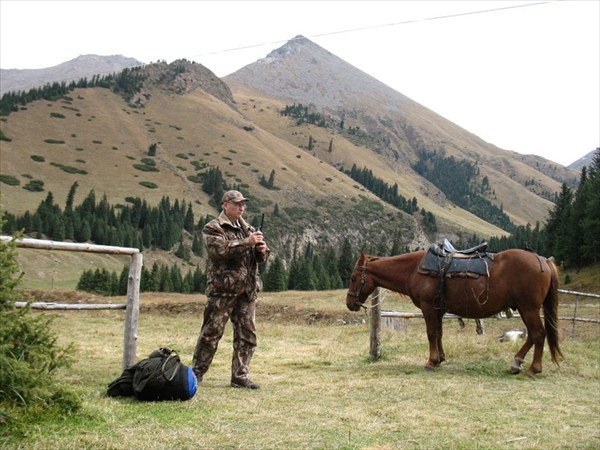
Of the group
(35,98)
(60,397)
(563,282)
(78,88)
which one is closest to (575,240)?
(563,282)

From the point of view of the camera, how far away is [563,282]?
53.6 metres

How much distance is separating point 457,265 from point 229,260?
184 inches

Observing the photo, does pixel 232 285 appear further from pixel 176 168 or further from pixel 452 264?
pixel 176 168

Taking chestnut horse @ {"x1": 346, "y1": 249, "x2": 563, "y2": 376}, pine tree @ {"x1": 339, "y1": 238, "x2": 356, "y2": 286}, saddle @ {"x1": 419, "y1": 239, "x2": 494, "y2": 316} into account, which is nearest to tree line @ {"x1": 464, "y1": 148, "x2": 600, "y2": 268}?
pine tree @ {"x1": 339, "y1": 238, "x2": 356, "y2": 286}

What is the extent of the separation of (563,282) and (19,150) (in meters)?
125

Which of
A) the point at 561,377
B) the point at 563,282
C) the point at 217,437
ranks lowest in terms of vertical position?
the point at 563,282

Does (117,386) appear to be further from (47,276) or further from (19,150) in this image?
(19,150)

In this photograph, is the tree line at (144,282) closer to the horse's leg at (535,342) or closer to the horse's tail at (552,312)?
the horse's leg at (535,342)

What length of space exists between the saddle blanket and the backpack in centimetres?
538

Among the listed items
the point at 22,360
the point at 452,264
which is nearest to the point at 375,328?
the point at 452,264

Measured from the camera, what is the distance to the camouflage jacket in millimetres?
7086

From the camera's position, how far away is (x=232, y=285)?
7.21m

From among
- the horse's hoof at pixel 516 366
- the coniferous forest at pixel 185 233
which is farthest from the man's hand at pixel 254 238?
the coniferous forest at pixel 185 233

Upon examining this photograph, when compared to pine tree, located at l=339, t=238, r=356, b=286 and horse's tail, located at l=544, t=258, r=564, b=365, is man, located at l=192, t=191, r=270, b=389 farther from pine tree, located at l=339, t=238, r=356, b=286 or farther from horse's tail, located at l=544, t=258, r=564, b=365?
pine tree, located at l=339, t=238, r=356, b=286
